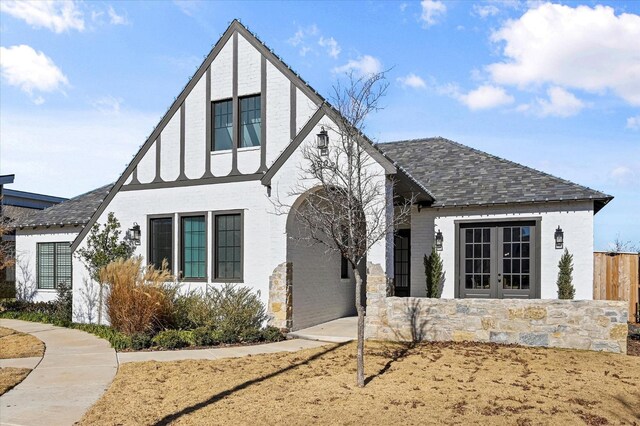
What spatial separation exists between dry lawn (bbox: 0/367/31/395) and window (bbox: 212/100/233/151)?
7594 millimetres

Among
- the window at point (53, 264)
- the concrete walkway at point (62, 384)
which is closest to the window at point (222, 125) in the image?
the concrete walkway at point (62, 384)

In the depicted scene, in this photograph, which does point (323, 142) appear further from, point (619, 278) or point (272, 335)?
point (619, 278)

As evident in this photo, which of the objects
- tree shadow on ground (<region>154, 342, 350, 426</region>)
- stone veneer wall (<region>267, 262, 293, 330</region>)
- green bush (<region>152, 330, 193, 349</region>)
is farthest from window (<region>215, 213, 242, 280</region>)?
tree shadow on ground (<region>154, 342, 350, 426</region>)

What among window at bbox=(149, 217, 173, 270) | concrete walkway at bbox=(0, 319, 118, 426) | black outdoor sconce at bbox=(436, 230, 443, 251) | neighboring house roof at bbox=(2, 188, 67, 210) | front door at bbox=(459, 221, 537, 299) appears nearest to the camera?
concrete walkway at bbox=(0, 319, 118, 426)

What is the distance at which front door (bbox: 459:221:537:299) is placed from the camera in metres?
14.3

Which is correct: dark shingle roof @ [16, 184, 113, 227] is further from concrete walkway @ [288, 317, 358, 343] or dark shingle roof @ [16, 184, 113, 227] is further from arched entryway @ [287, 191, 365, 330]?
concrete walkway @ [288, 317, 358, 343]

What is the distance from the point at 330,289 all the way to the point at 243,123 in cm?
525

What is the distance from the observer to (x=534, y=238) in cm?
1424

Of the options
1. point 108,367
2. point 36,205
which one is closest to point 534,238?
point 108,367

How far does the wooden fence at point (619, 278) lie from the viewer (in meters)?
16.3

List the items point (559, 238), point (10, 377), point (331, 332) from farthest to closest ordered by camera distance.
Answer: point (559, 238) < point (331, 332) < point (10, 377)

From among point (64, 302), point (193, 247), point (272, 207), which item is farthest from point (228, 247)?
point (64, 302)

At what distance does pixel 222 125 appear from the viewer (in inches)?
591

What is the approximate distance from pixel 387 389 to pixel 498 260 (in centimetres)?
789
